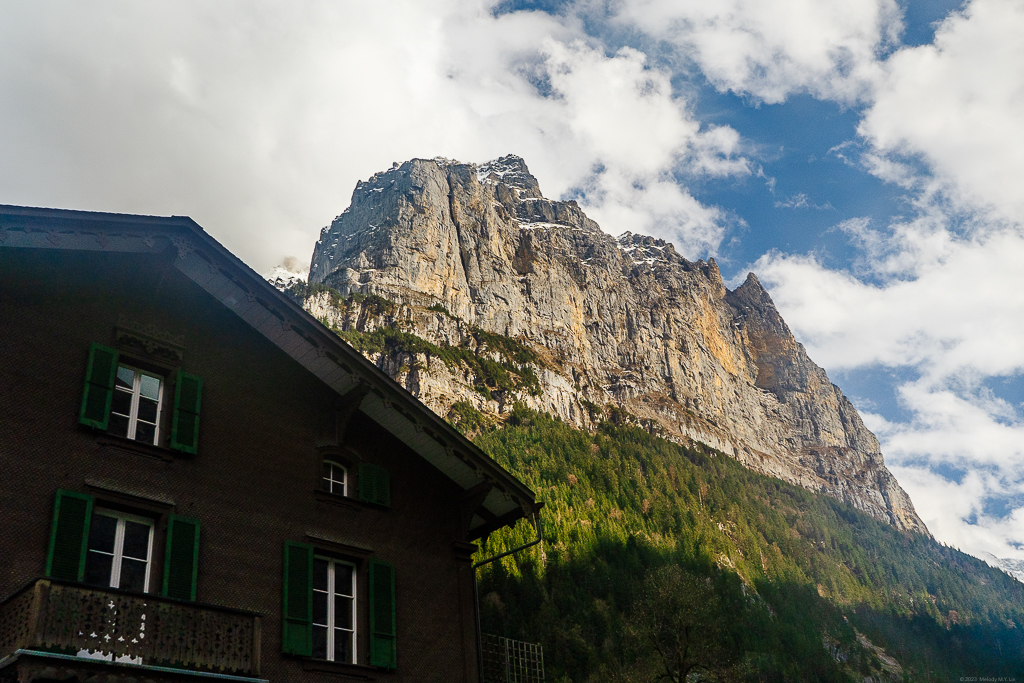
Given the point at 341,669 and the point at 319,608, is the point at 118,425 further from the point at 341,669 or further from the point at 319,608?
the point at 341,669

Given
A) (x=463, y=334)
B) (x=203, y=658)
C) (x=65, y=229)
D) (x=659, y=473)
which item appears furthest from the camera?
(x=463, y=334)

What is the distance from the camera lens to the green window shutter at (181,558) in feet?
43.5

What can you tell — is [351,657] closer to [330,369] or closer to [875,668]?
[330,369]

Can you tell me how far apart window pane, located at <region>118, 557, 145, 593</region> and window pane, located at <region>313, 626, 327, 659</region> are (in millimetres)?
3343

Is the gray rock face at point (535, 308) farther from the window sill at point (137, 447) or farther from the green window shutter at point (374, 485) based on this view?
the window sill at point (137, 447)

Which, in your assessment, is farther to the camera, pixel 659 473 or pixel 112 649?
pixel 659 473

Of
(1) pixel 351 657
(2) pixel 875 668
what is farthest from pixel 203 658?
(2) pixel 875 668

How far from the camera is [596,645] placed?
60.4 meters

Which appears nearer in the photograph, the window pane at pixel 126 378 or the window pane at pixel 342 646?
the window pane at pixel 126 378

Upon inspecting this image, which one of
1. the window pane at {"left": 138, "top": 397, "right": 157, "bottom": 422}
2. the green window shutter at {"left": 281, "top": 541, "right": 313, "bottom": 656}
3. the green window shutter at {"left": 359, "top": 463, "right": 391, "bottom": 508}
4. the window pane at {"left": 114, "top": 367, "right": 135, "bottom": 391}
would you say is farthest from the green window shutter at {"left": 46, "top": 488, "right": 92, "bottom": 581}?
the green window shutter at {"left": 359, "top": 463, "right": 391, "bottom": 508}

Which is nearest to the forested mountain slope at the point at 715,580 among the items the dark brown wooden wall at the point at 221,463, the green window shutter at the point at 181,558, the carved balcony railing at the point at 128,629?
the dark brown wooden wall at the point at 221,463

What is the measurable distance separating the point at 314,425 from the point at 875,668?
89.0m

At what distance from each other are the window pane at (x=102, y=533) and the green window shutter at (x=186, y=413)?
1639mm

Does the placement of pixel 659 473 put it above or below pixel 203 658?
above
